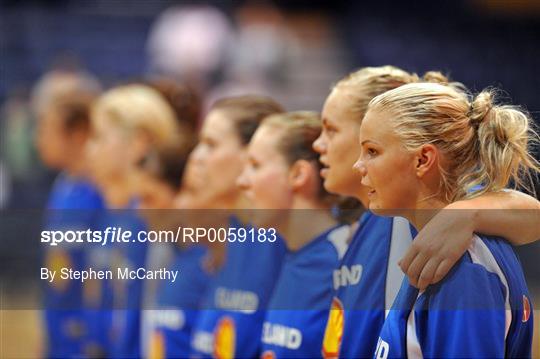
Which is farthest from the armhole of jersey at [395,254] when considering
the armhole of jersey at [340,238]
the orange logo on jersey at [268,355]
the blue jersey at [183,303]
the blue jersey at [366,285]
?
the blue jersey at [183,303]

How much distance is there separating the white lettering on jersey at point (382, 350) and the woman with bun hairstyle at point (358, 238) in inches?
4.3

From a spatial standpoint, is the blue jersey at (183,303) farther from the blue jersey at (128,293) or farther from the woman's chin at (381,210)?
the woman's chin at (381,210)

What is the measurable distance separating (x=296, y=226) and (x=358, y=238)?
0.84 ft

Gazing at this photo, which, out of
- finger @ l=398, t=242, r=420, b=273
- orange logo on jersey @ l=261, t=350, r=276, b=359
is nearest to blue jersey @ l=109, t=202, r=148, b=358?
orange logo on jersey @ l=261, t=350, r=276, b=359

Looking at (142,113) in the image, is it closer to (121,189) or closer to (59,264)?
(121,189)

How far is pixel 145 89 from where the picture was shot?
3.39m

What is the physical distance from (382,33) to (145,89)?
174 inches

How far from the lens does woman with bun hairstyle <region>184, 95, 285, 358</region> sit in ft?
7.37

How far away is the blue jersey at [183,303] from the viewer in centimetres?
275

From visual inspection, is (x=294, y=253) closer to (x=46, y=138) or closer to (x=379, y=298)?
(x=379, y=298)

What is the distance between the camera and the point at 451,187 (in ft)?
4.83

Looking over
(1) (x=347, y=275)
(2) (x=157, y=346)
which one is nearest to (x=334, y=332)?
(1) (x=347, y=275)

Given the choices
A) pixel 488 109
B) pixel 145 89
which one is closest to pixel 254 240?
pixel 488 109

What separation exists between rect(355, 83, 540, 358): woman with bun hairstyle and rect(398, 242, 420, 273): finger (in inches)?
1.0
